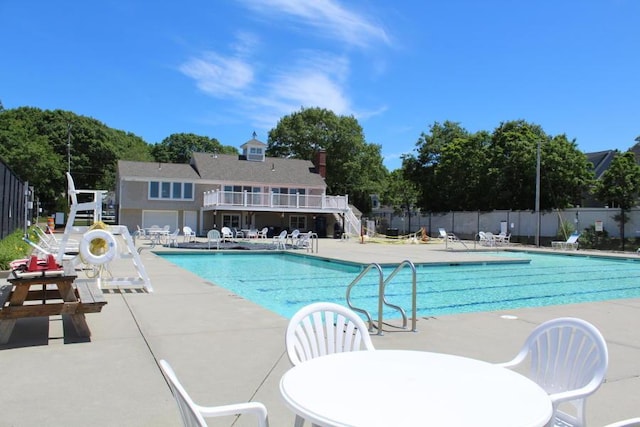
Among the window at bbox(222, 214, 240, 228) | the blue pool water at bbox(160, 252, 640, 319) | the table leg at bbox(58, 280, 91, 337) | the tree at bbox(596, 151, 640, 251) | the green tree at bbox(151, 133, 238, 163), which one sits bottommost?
the blue pool water at bbox(160, 252, 640, 319)

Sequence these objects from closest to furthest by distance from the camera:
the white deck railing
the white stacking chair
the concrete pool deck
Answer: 1. the white stacking chair
2. the concrete pool deck
3. the white deck railing

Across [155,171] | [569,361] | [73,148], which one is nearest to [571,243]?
[569,361]

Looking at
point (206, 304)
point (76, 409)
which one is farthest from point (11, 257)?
point (76, 409)

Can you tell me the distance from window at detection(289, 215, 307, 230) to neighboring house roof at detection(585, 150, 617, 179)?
2441 cm

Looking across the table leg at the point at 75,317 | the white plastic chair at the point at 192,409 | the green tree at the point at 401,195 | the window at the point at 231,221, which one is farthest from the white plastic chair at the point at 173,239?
the green tree at the point at 401,195

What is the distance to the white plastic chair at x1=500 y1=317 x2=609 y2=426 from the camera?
271 centimetres

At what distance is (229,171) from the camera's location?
3672 centimetres

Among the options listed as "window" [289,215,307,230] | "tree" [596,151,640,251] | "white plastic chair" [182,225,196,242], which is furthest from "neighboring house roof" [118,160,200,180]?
"tree" [596,151,640,251]

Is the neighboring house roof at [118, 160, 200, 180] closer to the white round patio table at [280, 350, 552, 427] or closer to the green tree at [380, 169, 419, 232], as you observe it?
the green tree at [380, 169, 419, 232]

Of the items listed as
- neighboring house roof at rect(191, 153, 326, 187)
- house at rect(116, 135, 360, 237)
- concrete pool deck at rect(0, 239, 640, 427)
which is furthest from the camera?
neighboring house roof at rect(191, 153, 326, 187)

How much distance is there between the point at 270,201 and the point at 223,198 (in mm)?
3330

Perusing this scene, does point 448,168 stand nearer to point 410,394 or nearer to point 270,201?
point 270,201

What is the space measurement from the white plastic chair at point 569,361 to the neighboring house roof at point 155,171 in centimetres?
3271

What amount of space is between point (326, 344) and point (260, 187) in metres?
33.8
